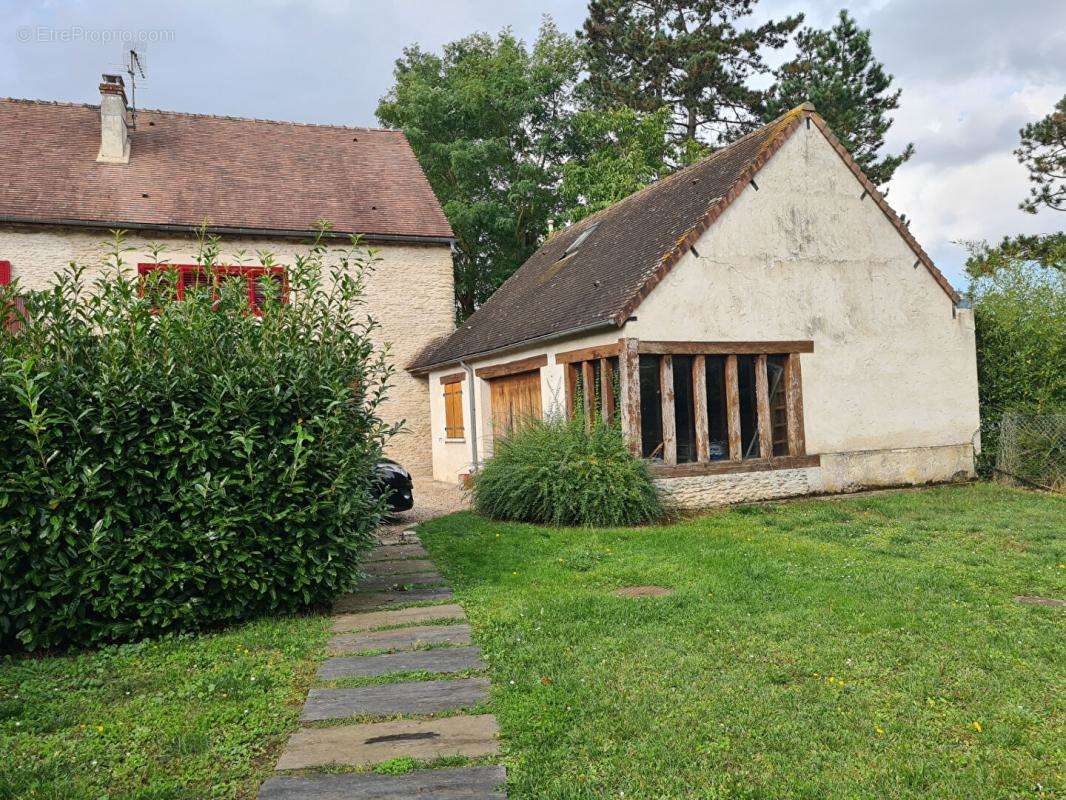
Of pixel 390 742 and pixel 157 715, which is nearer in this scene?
pixel 390 742

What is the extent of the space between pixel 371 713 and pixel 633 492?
6.42 meters

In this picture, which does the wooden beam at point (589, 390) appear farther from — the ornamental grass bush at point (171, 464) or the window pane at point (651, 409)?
the ornamental grass bush at point (171, 464)

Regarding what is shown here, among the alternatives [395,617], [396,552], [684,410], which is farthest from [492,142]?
[395,617]

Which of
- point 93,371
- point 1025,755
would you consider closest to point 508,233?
point 93,371

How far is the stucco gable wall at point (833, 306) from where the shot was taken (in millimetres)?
11977

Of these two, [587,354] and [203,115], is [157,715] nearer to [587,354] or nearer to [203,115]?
[587,354]

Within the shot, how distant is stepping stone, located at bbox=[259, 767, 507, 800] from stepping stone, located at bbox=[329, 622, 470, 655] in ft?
6.07

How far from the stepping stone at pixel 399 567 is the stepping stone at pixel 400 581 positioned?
0.18 metres

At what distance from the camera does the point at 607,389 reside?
11727 millimetres

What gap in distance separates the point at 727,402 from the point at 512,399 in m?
4.28

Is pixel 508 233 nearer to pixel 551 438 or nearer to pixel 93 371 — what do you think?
pixel 551 438

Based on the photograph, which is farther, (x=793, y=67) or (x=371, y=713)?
(x=793, y=67)

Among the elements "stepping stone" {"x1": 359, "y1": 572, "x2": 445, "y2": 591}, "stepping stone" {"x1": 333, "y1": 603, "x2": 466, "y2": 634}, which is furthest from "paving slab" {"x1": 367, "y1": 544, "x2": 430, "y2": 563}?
"stepping stone" {"x1": 333, "y1": 603, "x2": 466, "y2": 634}

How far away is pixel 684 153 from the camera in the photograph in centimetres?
2728
